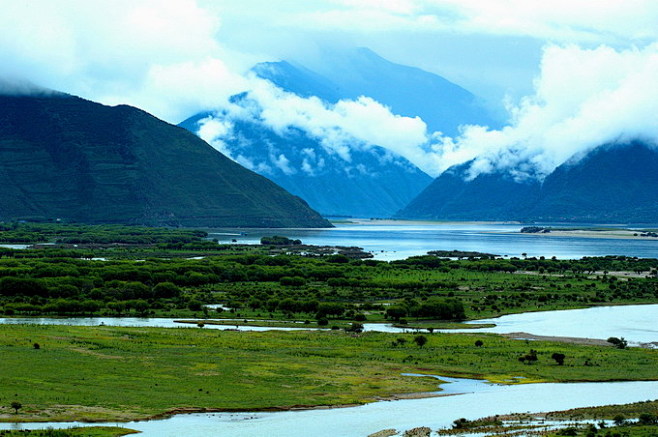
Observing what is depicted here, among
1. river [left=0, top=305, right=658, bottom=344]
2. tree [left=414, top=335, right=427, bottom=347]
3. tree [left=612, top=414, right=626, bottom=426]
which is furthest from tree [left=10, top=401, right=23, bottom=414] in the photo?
river [left=0, top=305, right=658, bottom=344]

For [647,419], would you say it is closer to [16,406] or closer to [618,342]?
[618,342]

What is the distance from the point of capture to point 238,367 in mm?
83250

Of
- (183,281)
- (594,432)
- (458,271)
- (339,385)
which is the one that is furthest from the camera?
(458,271)

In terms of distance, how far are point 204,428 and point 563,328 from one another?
63.9m

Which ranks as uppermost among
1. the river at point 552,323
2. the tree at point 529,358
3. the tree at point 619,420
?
the river at point 552,323

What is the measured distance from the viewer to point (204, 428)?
62.9m

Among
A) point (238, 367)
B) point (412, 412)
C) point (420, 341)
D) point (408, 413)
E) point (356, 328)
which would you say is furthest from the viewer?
point (356, 328)

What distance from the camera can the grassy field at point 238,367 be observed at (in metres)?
69.6

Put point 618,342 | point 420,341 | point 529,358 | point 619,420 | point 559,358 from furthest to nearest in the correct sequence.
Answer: point 618,342 < point 420,341 < point 529,358 < point 559,358 < point 619,420

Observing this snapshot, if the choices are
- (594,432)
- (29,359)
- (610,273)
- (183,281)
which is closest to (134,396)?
(29,359)

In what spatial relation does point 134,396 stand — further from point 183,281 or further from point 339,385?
point 183,281

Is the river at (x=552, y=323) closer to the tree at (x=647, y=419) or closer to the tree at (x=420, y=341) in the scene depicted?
the tree at (x=420, y=341)

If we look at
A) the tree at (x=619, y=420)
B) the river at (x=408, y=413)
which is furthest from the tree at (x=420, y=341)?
the tree at (x=619, y=420)

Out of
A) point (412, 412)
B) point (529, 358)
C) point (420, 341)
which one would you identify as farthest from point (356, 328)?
point (412, 412)
